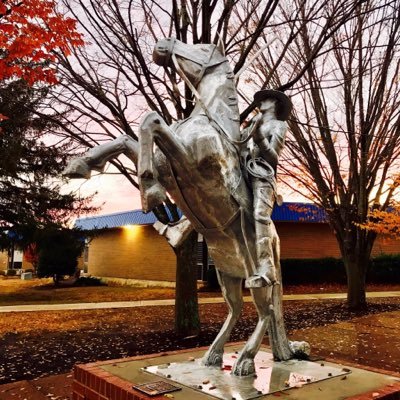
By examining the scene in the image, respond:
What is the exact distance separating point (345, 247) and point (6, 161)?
12.2m

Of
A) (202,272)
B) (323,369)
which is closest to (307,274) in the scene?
(202,272)

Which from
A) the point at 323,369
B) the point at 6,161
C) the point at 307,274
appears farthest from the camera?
the point at 307,274

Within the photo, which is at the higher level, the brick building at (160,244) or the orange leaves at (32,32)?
the orange leaves at (32,32)

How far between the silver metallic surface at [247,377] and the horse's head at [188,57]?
2828mm

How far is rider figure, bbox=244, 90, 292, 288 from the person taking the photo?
4320mm

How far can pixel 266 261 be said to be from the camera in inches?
170

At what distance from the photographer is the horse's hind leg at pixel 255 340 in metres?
4.39

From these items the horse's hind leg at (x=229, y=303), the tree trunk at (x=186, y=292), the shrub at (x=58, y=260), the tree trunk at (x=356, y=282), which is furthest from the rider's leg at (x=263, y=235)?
the shrub at (x=58, y=260)

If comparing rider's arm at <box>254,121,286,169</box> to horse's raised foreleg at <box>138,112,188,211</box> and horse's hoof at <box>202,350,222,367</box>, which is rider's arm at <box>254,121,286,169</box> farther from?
horse's hoof at <box>202,350,222,367</box>

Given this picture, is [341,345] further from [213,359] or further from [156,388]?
[156,388]

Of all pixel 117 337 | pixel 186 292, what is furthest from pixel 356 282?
pixel 117 337

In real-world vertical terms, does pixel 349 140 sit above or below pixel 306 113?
below

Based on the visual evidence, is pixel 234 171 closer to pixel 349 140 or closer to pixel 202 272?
pixel 349 140

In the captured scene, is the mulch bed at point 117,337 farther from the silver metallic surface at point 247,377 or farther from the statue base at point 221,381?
the silver metallic surface at point 247,377
